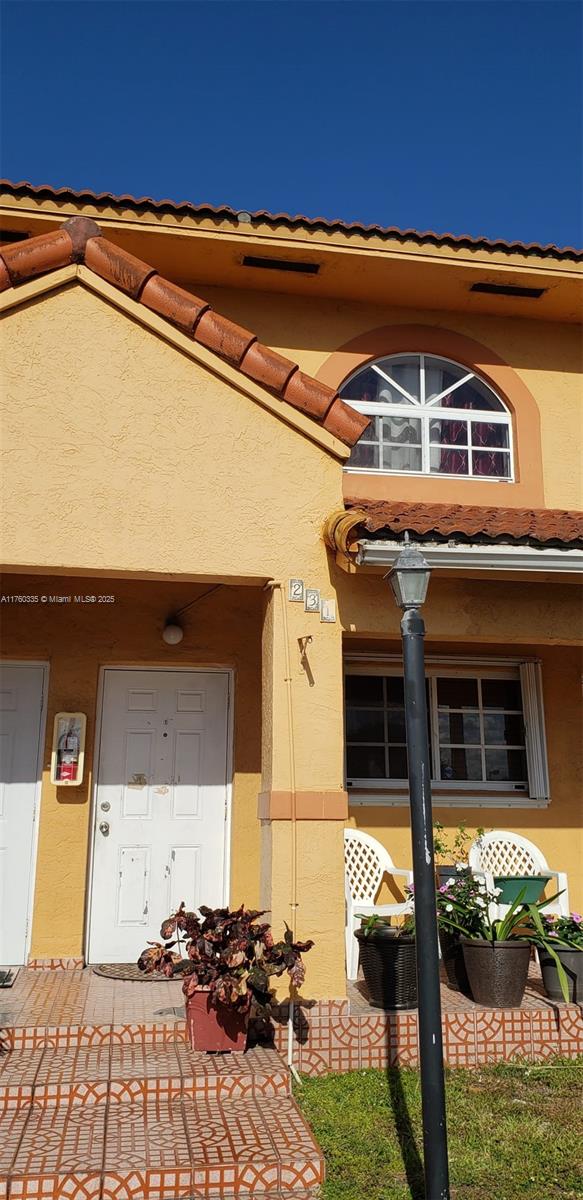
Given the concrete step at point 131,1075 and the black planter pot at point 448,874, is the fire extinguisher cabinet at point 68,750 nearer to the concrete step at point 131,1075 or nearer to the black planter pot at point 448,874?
the concrete step at point 131,1075

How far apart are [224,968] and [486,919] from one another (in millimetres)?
2220

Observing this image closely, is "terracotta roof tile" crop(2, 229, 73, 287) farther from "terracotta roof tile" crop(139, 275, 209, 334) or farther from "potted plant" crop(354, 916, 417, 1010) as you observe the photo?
"potted plant" crop(354, 916, 417, 1010)

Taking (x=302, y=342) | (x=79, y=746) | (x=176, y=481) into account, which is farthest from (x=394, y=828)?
(x=302, y=342)

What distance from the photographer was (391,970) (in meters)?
5.97

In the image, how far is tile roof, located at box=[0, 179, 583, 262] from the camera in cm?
790

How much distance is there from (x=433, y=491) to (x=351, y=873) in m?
3.74

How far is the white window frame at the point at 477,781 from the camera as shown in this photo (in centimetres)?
850

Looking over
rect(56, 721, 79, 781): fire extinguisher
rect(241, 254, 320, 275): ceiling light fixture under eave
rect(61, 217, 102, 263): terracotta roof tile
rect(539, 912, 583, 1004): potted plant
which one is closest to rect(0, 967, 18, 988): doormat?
rect(56, 721, 79, 781): fire extinguisher

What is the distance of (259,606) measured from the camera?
8320mm

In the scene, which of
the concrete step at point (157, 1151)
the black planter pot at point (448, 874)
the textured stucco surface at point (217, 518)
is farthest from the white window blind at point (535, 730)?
the concrete step at point (157, 1151)

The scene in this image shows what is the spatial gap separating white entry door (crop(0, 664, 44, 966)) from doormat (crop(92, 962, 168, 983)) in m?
0.71

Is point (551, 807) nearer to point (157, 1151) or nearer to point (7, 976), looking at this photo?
point (7, 976)

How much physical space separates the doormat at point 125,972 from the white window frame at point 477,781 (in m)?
2.38

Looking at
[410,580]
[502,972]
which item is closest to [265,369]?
[410,580]
